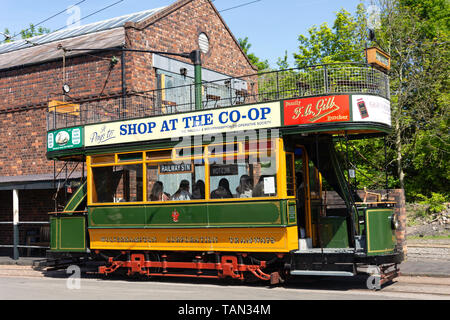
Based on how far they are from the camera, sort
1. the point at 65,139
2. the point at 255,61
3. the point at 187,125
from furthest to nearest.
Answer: the point at 255,61 < the point at 65,139 < the point at 187,125

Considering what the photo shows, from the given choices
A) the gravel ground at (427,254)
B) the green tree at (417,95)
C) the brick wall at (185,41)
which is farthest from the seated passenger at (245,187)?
the green tree at (417,95)

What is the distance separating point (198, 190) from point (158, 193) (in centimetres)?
98

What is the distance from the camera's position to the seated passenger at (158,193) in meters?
11.1

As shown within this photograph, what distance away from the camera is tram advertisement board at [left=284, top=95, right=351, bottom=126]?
948 centimetres

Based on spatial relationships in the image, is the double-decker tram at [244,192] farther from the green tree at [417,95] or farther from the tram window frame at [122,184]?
the green tree at [417,95]

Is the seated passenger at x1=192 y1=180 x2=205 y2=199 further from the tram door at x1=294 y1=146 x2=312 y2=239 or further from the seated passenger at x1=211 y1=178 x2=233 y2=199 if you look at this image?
the tram door at x1=294 y1=146 x2=312 y2=239

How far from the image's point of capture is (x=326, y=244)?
10.2 metres

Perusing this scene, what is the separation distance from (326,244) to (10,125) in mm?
14318

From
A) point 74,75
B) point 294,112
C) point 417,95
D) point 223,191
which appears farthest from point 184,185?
point 417,95

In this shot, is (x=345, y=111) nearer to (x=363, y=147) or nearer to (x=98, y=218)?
(x=98, y=218)

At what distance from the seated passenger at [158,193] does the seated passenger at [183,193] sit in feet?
Answer: 0.72

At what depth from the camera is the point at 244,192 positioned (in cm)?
1015

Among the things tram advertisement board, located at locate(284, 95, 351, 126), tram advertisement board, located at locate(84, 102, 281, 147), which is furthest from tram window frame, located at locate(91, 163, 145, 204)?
tram advertisement board, located at locate(284, 95, 351, 126)

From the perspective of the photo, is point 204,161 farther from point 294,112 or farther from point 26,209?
point 26,209
